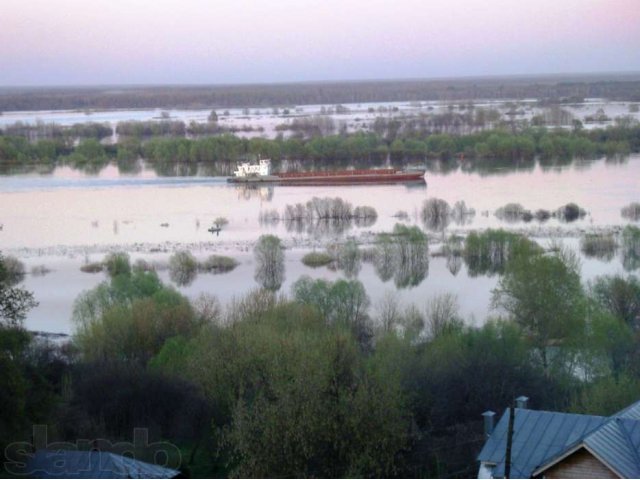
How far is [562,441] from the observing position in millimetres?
2873

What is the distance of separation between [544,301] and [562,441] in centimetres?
243

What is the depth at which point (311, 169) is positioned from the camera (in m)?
16.2

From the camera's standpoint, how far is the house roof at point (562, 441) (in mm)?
2484

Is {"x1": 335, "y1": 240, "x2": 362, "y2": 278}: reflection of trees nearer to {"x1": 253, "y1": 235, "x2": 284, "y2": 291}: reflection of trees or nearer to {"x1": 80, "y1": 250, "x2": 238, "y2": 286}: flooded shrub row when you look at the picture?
{"x1": 253, "y1": 235, "x2": 284, "y2": 291}: reflection of trees

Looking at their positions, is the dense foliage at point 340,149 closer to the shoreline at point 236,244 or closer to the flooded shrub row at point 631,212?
the flooded shrub row at point 631,212

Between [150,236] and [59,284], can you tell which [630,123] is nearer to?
[150,236]

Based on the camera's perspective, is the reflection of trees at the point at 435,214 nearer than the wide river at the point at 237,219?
No

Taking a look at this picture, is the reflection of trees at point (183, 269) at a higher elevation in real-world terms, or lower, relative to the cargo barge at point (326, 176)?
higher

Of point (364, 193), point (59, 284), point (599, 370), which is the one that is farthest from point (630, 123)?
point (599, 370)

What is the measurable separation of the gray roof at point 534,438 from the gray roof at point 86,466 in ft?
2.86

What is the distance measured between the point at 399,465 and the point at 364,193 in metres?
9.72

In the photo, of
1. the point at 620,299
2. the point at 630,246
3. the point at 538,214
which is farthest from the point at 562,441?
the point at 538,214

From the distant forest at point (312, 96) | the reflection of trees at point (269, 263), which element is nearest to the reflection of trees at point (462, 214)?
the reflection of trees at point (269, 263)

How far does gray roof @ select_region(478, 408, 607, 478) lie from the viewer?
284 centimetres
